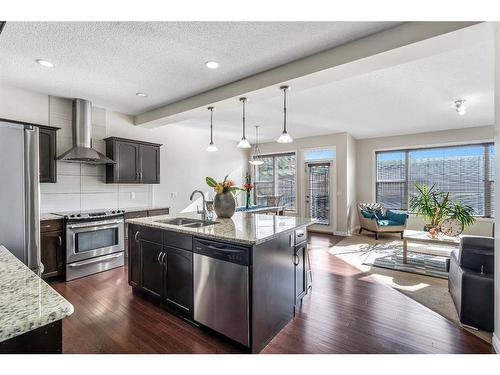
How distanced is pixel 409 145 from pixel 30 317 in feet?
24.8

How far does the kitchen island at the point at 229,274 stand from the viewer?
1.93 metres

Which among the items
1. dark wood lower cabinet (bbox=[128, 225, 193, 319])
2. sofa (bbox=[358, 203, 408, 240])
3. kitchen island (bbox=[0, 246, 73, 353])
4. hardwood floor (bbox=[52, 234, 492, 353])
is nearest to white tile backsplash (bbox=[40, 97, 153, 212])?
hardwood floor (bbox=[52, 234, 492, 353])

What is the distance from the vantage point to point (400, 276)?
3566 mm

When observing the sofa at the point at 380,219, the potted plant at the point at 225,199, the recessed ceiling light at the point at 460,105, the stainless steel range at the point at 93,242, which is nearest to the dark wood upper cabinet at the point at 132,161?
the stainless steel range at the point at 93,242

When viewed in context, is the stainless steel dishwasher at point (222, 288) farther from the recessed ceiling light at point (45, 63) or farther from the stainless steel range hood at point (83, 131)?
the stainless steel range hood at point (83, 131)

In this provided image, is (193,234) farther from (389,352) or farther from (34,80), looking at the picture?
(34,80)

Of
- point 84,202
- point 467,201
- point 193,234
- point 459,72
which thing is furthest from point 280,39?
point 467,201

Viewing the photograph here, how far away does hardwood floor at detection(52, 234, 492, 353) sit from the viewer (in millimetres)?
2008

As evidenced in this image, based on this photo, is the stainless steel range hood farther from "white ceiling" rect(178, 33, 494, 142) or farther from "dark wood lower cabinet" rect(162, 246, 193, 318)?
"dark wood lower cabinet" rect(162, 246, 193, 318)

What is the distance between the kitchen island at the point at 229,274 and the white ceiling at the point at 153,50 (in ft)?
5.69

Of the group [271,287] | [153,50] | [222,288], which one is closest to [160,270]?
[222,288]

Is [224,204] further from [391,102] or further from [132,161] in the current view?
[391,102]

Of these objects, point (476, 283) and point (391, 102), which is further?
point (391, 102)

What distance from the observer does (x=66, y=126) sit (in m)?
3.98
